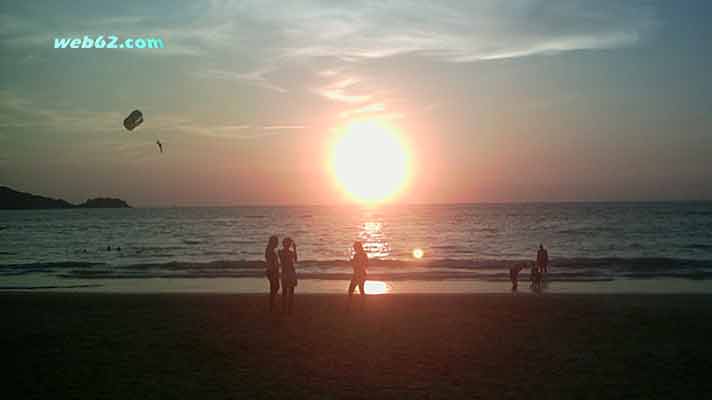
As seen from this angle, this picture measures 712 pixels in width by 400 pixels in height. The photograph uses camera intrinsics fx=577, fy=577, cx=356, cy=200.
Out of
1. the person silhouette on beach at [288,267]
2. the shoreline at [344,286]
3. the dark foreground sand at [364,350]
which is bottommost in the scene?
the shoreline at [344,286]

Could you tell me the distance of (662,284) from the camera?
2442cm

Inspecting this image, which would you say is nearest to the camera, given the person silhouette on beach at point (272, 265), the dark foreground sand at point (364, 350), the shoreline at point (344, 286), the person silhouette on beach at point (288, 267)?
the dark foreground sand at point (364, 350)

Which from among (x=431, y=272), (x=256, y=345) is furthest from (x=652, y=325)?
(x=431, y=272)

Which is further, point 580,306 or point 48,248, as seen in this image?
point 48,248

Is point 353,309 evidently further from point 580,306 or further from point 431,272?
point 431,272

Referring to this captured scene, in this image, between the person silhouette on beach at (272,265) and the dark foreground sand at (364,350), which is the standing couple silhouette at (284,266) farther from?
the dark foreground sand at (364,350)

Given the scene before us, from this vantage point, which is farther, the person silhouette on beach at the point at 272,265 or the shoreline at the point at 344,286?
the shoreline at the point at 344,286

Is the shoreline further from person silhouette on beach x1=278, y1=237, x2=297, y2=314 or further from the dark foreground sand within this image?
person silhouette on beach x1=278, y1=237, x2=297, y2=314

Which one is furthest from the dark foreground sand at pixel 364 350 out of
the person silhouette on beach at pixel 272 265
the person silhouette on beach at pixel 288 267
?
the person silhouette on beach at pixel 272 265

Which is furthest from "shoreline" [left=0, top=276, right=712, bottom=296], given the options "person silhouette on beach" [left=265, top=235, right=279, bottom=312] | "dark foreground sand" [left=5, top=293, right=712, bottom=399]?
"person silhouette on beach" [left=265, top=235, right=279, bottom=312]

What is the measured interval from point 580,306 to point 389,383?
9.31 meters

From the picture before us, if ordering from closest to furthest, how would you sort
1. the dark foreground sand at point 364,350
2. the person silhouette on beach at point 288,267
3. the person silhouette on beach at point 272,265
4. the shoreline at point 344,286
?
1. the dark foreground sand at point 364,350
2. the person silhouette on beach at point 272,265
3. the person silhouette on beach at point 288,267
4. the shoreline at point 344,286

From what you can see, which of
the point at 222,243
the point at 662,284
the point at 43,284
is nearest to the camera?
the point at 662,284

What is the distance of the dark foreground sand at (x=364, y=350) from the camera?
27.4 feet
